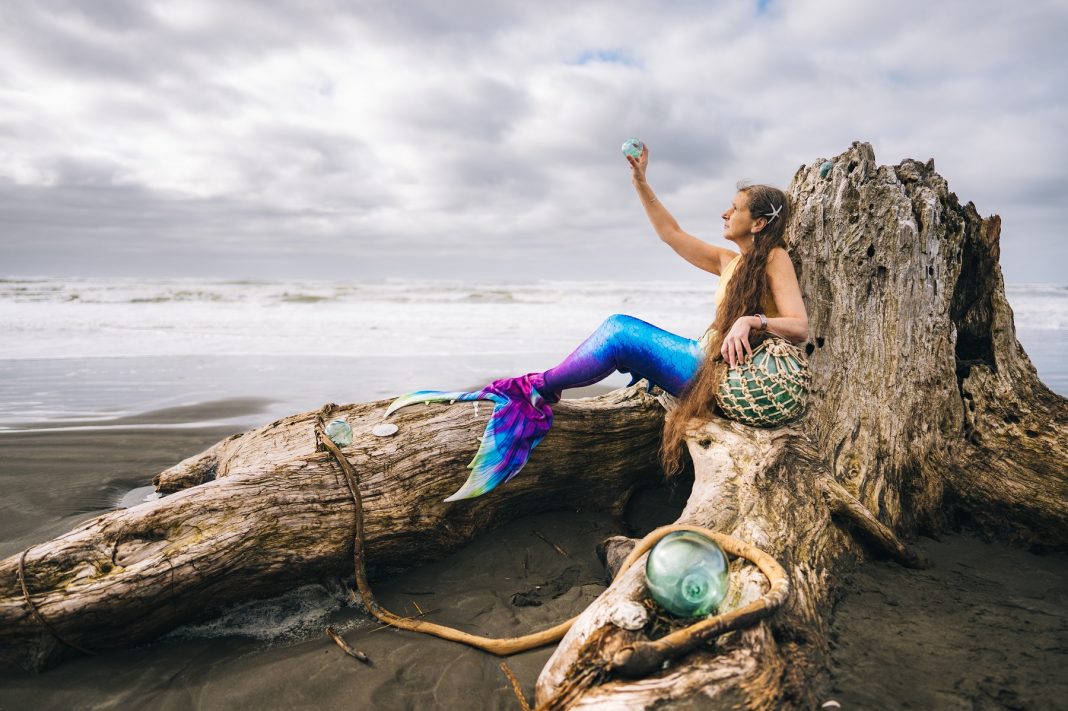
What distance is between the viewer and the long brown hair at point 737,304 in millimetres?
3643

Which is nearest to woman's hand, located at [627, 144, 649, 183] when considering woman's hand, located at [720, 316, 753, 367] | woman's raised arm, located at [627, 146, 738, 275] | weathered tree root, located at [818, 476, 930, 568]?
woman's raised arm, located at [627, 146, 738, 275]

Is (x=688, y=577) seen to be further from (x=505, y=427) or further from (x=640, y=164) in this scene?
(x=640, y=164)

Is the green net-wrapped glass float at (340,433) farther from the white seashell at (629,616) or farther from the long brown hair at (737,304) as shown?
the white seashell at (629,616)

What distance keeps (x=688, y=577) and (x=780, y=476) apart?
Answer: 49.2 inches

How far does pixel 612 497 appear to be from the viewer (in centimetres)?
433

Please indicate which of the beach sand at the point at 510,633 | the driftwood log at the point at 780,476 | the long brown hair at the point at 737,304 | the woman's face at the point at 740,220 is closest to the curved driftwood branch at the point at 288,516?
the driftwood log at the point at 780,476

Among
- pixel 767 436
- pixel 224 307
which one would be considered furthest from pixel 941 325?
pixel 224 307

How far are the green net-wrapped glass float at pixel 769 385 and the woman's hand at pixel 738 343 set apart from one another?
51 mm

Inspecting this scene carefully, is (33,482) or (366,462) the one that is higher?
(366,462)

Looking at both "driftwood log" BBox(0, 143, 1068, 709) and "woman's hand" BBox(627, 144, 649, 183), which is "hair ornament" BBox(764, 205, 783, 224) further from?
"woman's hand" BBox(627, 144, 649, 183)

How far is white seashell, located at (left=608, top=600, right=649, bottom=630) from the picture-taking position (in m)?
2.21

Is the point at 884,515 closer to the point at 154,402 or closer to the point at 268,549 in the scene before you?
the point at 268,549

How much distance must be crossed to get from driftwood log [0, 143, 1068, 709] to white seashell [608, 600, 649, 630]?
0.13 feet

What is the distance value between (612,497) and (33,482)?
4.81 metres
